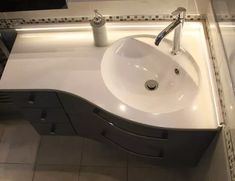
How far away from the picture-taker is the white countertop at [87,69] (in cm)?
108

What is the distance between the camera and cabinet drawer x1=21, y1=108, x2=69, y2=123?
58.2 inches

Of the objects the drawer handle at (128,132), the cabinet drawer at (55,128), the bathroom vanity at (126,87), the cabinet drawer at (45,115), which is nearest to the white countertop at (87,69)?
the bathroom vanity at (126,87)

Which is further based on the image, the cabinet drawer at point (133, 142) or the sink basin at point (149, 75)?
the cabinet drawer at point (133, 142)

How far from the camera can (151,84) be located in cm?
130

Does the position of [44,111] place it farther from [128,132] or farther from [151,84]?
[151,84]

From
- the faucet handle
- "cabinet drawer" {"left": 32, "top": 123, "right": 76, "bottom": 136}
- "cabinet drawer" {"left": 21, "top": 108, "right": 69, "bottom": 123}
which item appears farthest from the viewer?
"cabinet drawer" {"left": 32, "top": 123, "right": 76, "bottom": 136}

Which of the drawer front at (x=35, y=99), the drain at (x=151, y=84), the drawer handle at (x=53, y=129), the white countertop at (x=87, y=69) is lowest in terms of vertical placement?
the drawer handle at (x=53, y=129)

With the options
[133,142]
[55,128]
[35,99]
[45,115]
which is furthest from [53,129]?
[133,142]

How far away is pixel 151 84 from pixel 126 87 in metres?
0.12

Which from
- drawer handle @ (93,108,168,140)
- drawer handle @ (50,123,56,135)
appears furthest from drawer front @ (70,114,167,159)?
drawer handle @ (50,123,56,135)

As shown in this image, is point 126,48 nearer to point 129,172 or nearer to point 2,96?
point 129,172

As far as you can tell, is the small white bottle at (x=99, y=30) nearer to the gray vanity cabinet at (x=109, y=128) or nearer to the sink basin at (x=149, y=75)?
the sink basin at (x=149, y=75)

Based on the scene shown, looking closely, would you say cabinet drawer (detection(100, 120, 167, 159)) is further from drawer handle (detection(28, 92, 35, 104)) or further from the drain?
drawer handle (detection(28, 92, 35, 104))

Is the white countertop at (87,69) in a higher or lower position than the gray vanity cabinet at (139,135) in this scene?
higher
